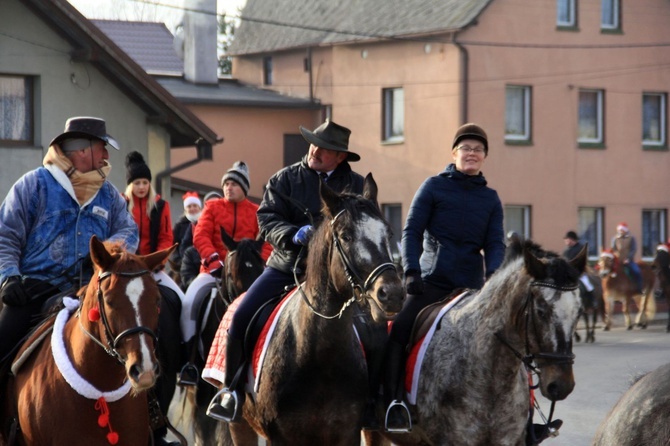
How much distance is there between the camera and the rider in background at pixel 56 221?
7078mm

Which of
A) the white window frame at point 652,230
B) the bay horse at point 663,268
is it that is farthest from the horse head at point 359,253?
the white window frame at point 652,230

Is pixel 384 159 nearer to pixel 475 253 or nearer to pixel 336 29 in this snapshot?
pixel 336 29

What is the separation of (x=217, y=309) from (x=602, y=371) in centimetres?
884

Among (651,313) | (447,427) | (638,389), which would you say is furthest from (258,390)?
(651,313)

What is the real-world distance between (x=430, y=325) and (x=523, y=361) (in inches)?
32.7

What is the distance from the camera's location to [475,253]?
787cm

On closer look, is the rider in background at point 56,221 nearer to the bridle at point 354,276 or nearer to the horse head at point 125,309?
the horse head at point 125,309

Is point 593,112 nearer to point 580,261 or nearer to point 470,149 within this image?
point 470,149

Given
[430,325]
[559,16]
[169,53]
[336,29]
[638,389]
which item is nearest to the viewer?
[638,389]

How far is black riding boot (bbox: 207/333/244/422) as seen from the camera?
7.36 m

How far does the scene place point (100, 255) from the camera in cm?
613

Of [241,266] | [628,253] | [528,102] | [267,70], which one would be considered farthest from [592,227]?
[241,266]

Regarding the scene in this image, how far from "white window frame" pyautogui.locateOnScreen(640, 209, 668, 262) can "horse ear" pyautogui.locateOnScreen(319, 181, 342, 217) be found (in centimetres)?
3303

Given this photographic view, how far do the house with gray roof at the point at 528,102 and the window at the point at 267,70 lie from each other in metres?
4.59
